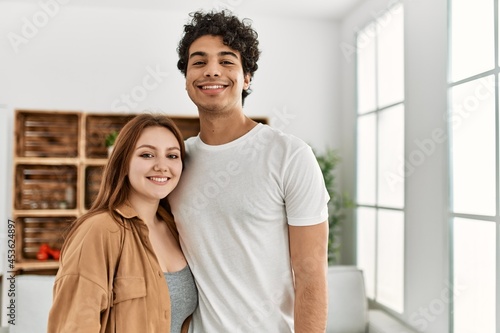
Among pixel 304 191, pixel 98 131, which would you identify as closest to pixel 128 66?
pixel 98 131

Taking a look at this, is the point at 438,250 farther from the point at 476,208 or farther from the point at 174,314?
the point at 174,314

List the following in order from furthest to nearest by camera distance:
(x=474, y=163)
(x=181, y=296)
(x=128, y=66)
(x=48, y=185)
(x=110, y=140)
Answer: (x=128, y=66)
(x=48, y=185)
(x=110, y=140)
(x=474, y=163)
(x=181, y=296)

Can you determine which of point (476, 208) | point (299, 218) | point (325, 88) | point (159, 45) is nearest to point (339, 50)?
point (325, 88)

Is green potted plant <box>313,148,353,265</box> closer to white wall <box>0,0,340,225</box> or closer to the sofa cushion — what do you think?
white wall <box>0,0,340,225</box>

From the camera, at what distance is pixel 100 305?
4.33 ft

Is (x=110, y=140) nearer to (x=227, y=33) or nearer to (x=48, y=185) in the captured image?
(x=48, y=185)

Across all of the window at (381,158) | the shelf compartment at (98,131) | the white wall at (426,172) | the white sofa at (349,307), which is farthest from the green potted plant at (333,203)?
the shelf compartment at (98,131)

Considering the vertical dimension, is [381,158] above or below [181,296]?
above

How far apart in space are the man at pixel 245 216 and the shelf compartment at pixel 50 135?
2.32 m

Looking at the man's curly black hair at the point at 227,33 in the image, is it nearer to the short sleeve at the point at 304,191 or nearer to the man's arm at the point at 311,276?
the short sleeve at the point at 304,191

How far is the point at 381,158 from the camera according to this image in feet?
10.2

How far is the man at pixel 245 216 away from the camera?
140cm

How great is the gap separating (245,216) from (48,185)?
259cm

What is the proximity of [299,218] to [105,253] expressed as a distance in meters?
0.57
